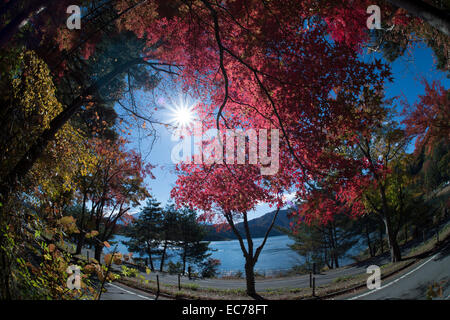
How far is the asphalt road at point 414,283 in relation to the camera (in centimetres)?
331

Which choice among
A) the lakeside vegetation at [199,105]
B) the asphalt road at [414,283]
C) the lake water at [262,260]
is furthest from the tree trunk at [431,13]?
the lake water at [262,260]

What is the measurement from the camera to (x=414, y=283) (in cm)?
383

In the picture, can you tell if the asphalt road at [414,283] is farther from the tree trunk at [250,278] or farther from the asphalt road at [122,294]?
the asphalt road at [122,294]

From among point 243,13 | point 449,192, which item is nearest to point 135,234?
point 243,13

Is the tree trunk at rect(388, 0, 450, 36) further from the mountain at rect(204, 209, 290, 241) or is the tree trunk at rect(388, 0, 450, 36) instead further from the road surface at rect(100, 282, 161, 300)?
the road surface at rect(100, 282, 161, 300)

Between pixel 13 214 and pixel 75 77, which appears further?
pixel 75 77

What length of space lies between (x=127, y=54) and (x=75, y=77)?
1345 millimetres

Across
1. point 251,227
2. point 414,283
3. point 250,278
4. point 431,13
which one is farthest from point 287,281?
point 431,13

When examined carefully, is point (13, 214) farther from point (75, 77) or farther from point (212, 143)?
point (75, 77)

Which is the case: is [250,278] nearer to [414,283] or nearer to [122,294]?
[122,294]
